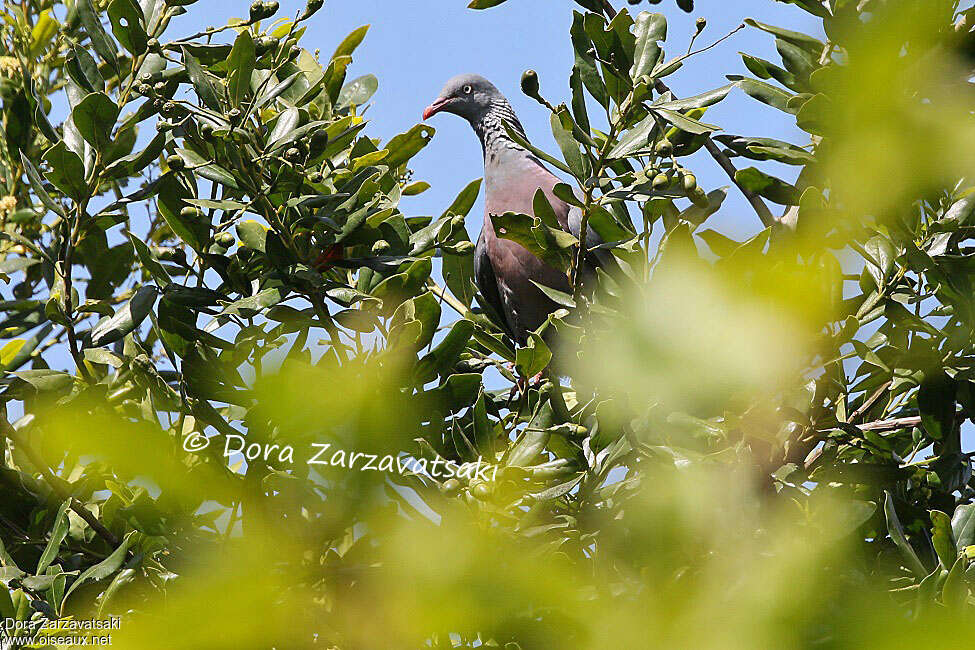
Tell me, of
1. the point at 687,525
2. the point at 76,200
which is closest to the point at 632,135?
the point at 76,200

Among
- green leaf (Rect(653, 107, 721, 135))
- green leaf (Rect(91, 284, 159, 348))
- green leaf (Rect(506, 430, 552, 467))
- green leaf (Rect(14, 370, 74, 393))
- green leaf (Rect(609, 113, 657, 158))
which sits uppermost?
green leaf (Rect(653, 107, 721, 135))

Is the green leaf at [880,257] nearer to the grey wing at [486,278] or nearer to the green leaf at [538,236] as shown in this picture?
the green leaf at [538,236]

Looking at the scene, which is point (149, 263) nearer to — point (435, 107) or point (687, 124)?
point (687, 124)

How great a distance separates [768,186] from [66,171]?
1317 mm

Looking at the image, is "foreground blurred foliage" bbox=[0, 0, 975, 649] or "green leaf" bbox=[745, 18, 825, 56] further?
"green leaf" bbox=[745, 18, 825, 56]

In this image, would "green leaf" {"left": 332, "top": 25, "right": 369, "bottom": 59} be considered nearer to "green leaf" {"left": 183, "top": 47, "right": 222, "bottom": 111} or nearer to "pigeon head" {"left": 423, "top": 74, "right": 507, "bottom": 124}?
"green leaf" {"left": 183, "top": 47, "right": 222, "bottom": 111}

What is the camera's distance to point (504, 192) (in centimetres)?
371

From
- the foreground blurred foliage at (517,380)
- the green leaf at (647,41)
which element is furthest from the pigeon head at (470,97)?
the green leaf at (647,41)

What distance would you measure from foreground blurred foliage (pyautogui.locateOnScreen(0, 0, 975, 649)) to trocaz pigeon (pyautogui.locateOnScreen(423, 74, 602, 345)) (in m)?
0.57

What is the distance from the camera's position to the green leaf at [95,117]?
1656 mm

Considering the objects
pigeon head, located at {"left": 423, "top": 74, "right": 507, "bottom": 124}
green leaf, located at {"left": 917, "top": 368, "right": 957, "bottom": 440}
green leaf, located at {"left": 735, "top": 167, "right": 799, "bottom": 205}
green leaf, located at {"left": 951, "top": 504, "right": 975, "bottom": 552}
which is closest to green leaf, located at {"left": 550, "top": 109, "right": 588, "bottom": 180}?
green leaf, located at {"left": 735, "top": 167, "right": 799, "bottom": 205}

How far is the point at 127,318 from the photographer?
1.74 m

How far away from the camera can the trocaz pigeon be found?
137 inches

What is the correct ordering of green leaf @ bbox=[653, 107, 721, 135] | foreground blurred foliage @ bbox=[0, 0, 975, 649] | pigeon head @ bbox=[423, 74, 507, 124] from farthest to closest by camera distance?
1. pigeon head @ bbox=[423, 74, 507, 124]
2. green leaf @ bbox=[653, 107, 721, 135]
3. foreground blurred foliage @ bbox=[0, 0, 975, 649]
